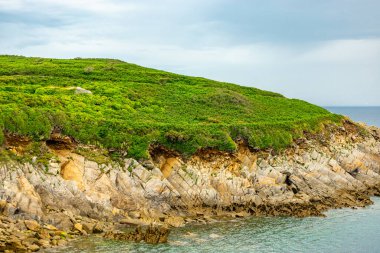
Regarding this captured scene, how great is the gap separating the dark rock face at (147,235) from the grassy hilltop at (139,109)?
12362 mm

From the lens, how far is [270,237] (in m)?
47.2

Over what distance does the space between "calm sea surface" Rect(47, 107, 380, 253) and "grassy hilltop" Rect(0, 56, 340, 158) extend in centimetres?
1144

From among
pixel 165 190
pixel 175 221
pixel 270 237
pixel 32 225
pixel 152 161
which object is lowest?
pixel 270 237

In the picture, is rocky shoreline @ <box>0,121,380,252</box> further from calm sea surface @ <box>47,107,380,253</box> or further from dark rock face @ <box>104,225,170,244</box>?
calm sea surface @ <box>47,107,380,253</box>

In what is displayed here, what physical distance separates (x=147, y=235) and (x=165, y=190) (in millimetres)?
10047

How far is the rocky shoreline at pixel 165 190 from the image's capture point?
143 feet

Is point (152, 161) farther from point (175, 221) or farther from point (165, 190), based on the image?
point (175, 221)

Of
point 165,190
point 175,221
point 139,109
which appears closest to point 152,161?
point 165,190

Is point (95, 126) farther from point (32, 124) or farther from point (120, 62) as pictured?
point (120, 62)

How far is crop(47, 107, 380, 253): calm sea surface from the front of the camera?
41969 millimetres

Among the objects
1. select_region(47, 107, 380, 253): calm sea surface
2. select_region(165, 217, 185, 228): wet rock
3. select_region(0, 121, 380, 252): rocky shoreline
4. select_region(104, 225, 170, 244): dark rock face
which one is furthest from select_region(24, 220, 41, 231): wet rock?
select_region(165, 217, 185, 228): wet rock

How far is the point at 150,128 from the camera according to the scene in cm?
5925

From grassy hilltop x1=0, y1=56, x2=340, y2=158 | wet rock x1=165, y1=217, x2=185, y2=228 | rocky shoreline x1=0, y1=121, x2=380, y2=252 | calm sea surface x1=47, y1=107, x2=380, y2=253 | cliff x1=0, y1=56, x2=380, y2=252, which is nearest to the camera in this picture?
calm sea surface x1=47, y1=107, x2=380, y2=253

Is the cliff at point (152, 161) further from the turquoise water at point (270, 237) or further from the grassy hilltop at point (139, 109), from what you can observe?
the turquoise water at point (270, 237)
